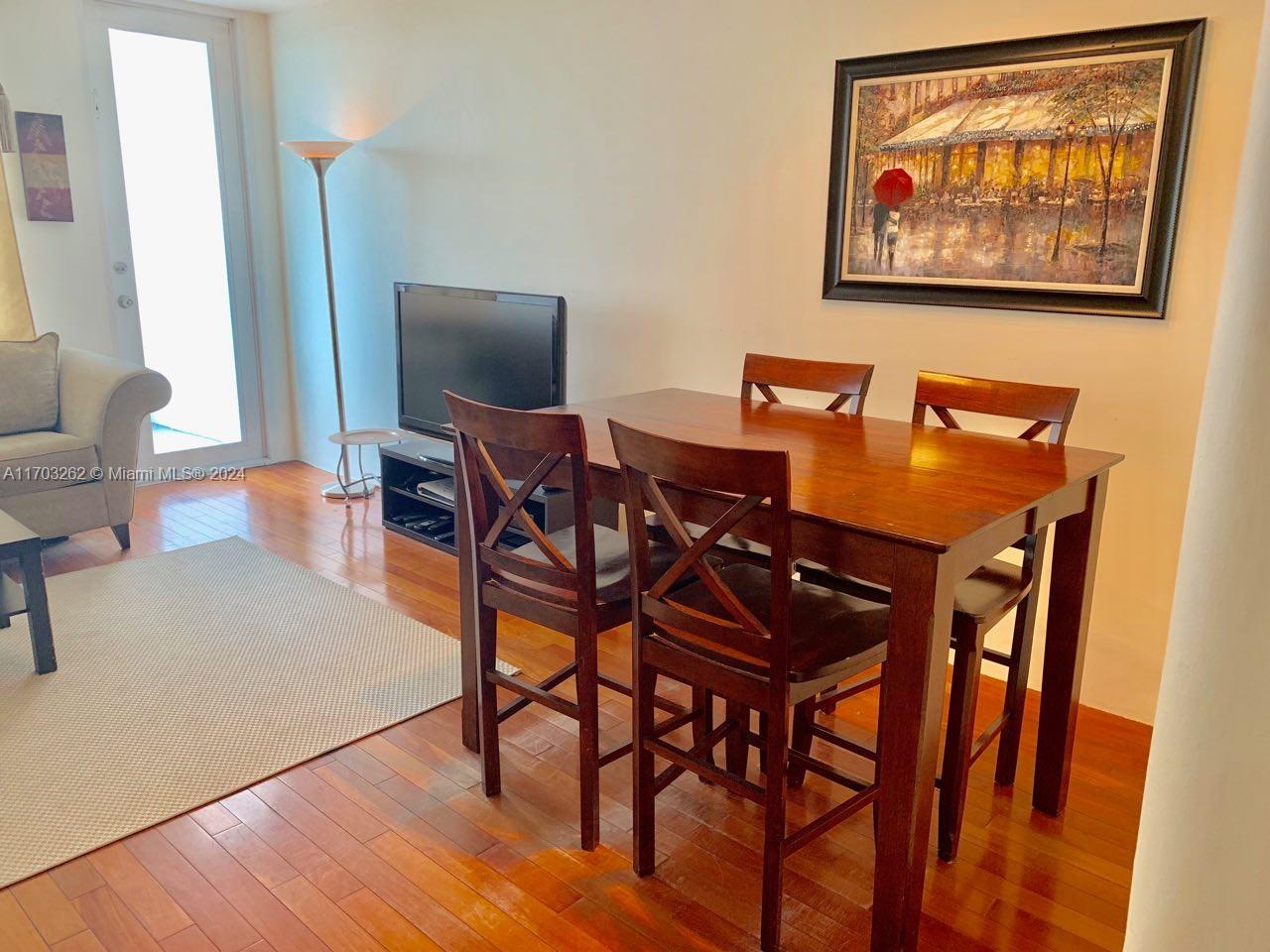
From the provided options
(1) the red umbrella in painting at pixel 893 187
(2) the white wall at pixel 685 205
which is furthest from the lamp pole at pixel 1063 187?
(1) the red umbrella in painting at pixel 893 187

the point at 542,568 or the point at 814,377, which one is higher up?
the point at 814,377

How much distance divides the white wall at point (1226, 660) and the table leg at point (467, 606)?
5.33 feet

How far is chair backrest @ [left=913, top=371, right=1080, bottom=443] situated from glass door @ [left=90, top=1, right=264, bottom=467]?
4.26 metres

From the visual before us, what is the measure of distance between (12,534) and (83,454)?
1070 millimetres

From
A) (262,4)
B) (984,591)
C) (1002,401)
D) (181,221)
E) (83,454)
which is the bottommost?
(83,454)

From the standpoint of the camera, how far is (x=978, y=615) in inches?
74.9

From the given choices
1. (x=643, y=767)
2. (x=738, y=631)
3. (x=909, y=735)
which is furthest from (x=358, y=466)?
(x=909, y=735)

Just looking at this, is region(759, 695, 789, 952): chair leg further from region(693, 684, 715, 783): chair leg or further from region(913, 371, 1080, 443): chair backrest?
region(913, 371, 1080, 443): chair backrest

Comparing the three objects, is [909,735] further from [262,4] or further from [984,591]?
[262,4]

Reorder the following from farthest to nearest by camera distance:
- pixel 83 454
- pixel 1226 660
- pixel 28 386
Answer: pixel 28 386 → pixel 83 454 → pixel 1226 660

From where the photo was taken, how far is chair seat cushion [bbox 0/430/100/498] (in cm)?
361

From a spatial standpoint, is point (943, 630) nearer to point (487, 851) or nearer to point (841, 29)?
point (487, 851)

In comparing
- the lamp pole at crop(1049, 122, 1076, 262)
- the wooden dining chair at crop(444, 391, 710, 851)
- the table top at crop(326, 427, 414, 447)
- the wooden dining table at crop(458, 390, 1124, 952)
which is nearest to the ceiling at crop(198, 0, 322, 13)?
the table top at crop(326, 427, 414, 447)

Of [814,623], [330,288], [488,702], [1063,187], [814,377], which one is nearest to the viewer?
[814,623]
